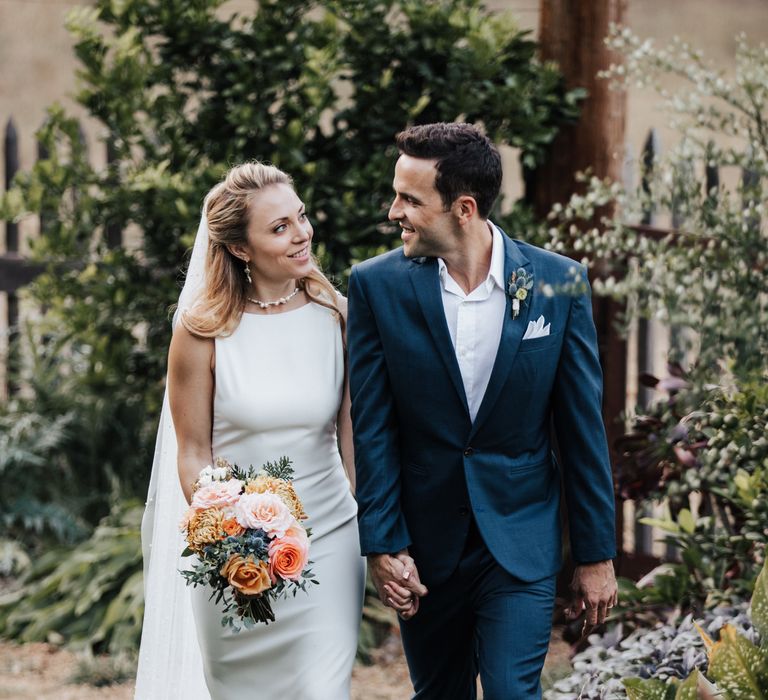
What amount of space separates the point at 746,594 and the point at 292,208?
2.08 meters

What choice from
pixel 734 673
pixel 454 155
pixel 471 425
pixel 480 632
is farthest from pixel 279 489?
pixel 734 673

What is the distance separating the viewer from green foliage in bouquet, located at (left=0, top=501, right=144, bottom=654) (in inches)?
226

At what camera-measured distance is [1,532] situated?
21.6 feet

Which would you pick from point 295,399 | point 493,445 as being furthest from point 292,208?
point 493,445

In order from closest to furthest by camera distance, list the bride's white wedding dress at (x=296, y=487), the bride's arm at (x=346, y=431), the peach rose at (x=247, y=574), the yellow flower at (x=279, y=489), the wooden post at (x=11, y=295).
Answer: the peach rose at (x=247, y=574) < the yellow flower at (x=279, y=489) < the bride's white wedding dress at (x=296, y=487) < the bride's arm at (x=346, y=431) < the wooden post at (x=11, y=295)

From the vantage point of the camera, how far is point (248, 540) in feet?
10.6

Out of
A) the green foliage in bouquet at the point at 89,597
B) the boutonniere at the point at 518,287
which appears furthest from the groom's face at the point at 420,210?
the green foliage in bouquet at the point at 89,597

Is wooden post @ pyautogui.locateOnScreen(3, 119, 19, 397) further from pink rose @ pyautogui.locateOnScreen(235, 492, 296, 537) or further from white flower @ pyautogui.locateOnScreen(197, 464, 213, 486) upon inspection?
pink rose @ pyautogui.locateOnScreen(235, 492, 296, 537)

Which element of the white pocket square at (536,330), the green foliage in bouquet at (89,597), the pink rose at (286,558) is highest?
the white pocket square at (536,330)

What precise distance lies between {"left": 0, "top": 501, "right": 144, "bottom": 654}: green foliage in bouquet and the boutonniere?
2.97 meters

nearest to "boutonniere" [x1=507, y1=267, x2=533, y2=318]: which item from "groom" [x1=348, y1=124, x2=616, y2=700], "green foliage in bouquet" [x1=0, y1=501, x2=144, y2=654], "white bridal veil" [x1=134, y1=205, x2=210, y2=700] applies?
"groom" [x1=348, y1=124, x2=616, y2=700]

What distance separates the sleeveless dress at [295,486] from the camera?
3703 millimetres

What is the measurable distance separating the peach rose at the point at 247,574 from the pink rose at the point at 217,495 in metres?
0.15

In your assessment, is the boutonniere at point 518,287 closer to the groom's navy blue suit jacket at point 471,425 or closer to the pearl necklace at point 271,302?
the groom's navy blue suit jacket at point 471,425
